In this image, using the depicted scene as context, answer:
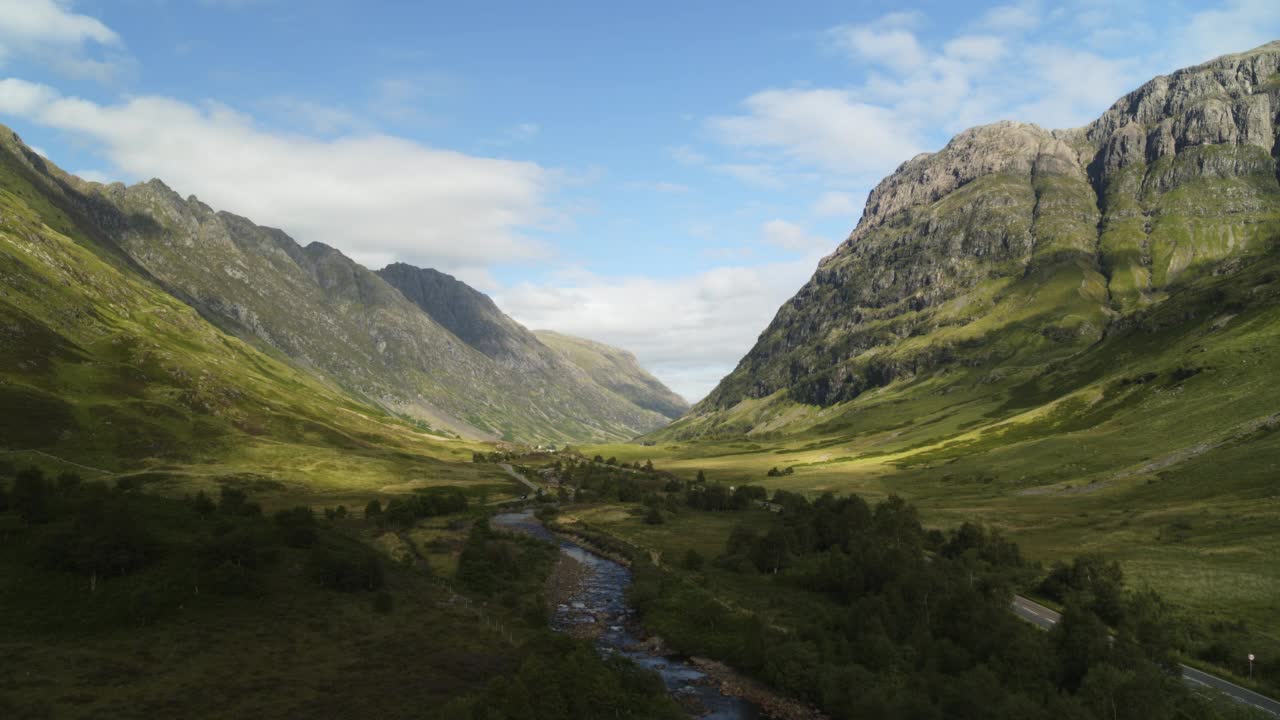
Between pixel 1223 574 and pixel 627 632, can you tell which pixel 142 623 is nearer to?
pixel 627 632

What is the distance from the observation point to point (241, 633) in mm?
51281

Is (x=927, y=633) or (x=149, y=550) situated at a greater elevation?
(x=927, y=633)

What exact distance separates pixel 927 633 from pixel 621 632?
101 feet

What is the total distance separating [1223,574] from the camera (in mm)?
71438

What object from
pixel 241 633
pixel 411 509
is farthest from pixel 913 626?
pixel 411 509

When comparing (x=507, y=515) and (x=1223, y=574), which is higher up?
(x=1223, y=574)

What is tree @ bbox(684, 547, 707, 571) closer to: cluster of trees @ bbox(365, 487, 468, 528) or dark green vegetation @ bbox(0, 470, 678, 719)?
dark green vegetation @ bbox(0, 470, 678, 719)

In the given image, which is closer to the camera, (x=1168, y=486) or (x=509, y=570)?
(x=509, y=570)

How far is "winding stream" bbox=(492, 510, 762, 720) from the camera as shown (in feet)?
177

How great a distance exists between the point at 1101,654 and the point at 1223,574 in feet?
121

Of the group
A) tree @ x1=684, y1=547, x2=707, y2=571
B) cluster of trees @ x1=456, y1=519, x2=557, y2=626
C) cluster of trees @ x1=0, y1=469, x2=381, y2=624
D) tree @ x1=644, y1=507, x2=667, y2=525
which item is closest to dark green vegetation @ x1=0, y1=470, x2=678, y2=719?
cluster of trees @ x1=0, y1=469, x2=381, y2=624

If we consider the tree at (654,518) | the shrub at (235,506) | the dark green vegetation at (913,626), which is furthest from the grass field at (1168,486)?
the shrub at (235,506)

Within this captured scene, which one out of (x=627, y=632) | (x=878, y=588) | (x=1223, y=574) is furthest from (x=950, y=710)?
(x=1223, y=574)

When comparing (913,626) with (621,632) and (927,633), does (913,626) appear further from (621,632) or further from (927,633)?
(621,632)
